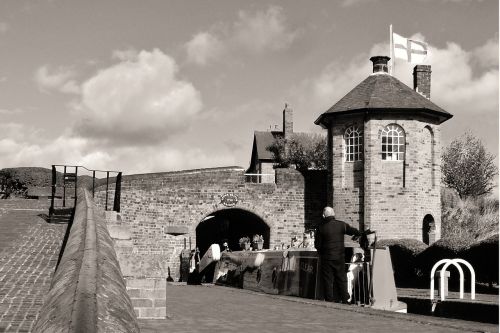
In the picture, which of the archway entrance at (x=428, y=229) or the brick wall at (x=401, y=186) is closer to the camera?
the brick wall at (x=401, y=186)

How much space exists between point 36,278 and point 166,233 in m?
21.3

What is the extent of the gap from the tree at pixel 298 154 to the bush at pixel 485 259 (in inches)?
1436

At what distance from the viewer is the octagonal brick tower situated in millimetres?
30328

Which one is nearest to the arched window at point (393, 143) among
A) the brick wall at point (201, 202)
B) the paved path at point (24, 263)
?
the brick wall at point (201, 202)

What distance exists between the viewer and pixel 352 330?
24.0 ft

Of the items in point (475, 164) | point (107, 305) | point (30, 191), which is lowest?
point (107, 305)

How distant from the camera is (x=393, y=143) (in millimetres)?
31109

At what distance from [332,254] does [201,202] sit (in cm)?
2082

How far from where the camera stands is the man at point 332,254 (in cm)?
1166

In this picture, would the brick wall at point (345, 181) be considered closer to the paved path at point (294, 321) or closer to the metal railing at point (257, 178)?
the metal railing at point (257, 178)

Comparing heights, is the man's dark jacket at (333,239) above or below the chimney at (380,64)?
below

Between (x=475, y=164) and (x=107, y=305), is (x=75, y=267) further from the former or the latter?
(x=475, y=164)

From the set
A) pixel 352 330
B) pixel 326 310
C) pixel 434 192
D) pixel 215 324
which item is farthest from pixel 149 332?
pixel 434 192

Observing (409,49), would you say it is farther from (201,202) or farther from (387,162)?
(201,202)
